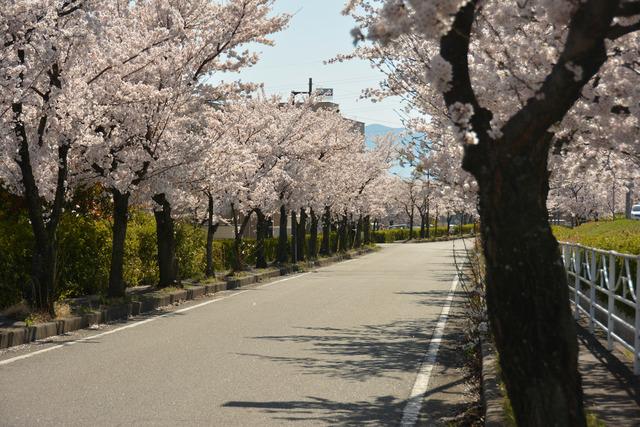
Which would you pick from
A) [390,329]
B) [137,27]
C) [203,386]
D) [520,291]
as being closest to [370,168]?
[137,27]

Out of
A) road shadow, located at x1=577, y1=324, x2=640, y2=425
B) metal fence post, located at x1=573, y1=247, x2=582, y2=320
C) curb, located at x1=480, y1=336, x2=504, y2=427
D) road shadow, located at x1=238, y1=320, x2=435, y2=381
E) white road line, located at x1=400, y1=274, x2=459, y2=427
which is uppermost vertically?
metal fence post, located at x1=573, y1=247, x2=582, y2=320

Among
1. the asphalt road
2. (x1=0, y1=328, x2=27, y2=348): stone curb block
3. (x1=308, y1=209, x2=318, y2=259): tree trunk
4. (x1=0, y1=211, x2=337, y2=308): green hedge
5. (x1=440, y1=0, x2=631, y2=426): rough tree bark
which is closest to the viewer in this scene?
(x1=440, y1=0, x2=631, y2=426): rough tree bark

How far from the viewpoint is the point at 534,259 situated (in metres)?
4.38

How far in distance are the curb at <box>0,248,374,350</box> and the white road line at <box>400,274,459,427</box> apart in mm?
5655

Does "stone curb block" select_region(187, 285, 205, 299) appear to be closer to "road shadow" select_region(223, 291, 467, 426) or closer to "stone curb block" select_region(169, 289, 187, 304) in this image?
"stone curb block" select_region(169, 289, 187, 304)

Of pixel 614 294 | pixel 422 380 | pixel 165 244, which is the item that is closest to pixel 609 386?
pixel 614 294

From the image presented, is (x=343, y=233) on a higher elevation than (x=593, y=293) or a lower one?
higher

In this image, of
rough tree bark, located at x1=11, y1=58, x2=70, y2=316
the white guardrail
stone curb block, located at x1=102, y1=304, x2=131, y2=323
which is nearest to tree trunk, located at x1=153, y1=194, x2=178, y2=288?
stone curb block, located at x1=102, y1=304, x2=131, y2=323

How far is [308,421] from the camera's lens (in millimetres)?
6883

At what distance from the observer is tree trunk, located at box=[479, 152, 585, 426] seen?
14.3 feet

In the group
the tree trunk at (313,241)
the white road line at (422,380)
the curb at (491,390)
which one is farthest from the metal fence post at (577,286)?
the tree trunk at (313,241)

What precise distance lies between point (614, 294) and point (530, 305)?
5299 millimetres

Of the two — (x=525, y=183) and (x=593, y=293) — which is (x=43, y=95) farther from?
(x=525, y=183)

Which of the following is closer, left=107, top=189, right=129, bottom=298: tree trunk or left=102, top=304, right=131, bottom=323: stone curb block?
left=102, top=304, right=131, bottom=323: stone curb block
